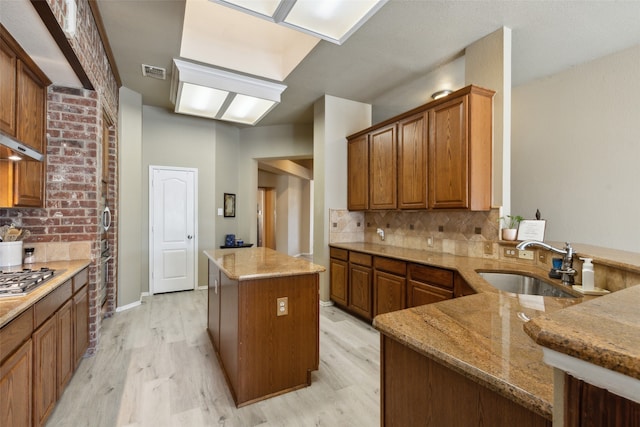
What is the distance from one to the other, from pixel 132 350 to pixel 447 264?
9.93ft

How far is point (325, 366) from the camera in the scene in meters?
2.56

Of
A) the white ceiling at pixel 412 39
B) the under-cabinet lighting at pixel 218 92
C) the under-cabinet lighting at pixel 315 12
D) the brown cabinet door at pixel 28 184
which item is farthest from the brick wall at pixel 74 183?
the under-cabinet lighting at pixel 315 12

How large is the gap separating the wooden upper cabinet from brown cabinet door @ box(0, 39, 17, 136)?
3.37 metres

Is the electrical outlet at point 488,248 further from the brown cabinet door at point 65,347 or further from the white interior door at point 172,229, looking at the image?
the white interior door at point 172,229

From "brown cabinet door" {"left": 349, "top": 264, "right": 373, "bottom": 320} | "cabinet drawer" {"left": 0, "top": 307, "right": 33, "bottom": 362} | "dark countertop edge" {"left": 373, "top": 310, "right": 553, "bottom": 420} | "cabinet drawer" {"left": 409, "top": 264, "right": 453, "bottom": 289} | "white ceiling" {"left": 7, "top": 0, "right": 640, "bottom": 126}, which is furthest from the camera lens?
"brown cabinet door" {"left": 349, "top": 264, "right": 373, "bottom": 320}

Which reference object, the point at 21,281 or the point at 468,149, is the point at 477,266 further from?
the point at 21,281

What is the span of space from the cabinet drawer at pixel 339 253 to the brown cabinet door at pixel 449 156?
130cm

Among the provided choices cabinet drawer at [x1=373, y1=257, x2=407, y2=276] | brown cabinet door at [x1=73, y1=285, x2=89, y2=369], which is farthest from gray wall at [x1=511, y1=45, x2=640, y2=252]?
brown cabinet door at [x1=73, y1=285, x2=89, y2=369]

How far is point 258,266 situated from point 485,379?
1.79m

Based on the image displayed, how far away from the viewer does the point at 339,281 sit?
3.97 meters

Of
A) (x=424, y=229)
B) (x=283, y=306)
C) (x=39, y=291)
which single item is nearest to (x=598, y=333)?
(x=283, y=306)

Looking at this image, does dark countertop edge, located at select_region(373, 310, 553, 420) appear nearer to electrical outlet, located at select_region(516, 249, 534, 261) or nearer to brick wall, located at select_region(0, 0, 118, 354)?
electrical outlet, located at select_region(516, 249, 534, 261)

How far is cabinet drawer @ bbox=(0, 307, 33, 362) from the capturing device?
50.5 inches

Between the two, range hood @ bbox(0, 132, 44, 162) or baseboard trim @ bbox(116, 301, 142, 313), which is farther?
baseboard trim @ bbox(116, 301, 142, 313)
